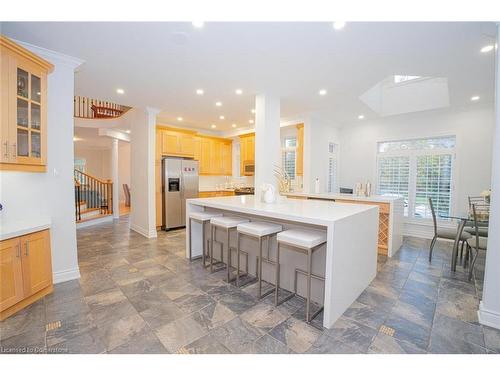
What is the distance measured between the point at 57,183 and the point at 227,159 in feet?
15.4

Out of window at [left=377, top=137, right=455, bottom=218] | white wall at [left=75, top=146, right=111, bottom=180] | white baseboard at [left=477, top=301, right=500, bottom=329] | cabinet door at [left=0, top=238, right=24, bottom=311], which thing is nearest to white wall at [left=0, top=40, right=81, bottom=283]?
cabinet door at [left=0, top=238, right=24, bottom=311]

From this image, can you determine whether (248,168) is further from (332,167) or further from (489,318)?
(489,318)

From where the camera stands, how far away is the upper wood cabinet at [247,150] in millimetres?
6090

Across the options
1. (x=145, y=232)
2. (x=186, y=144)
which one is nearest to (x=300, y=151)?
(x=186, y=144)

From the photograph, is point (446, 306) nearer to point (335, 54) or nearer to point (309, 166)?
point (335, 54)

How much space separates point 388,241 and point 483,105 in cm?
336

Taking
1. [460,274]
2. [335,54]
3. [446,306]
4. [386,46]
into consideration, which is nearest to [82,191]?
[335,54]

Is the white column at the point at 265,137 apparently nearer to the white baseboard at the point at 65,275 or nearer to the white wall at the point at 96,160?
the white baseboard at the point at 65,275

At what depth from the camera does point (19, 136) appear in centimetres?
220

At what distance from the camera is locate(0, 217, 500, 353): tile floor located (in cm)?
168

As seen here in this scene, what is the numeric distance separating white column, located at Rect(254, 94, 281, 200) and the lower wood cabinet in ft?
8.75

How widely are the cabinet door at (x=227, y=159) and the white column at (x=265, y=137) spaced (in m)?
3.23

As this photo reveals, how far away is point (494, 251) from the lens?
191 cm
